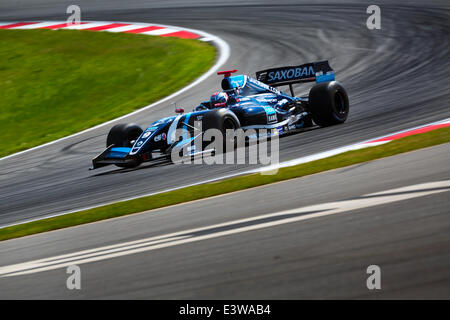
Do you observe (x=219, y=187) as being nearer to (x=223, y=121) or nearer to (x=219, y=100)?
(x=223, y=121)

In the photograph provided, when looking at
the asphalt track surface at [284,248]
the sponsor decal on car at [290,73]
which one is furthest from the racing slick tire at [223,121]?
the asphalt track surface at [284,248]

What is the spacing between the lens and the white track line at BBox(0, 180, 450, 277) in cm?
504

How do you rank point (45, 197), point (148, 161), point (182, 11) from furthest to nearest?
point (182, 11) < point (148, 161) < point (45, 197)

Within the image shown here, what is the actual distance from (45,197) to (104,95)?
26.0ft

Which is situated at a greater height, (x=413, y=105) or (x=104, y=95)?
(x=413, y=105)

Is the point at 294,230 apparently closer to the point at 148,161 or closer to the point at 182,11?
the point at 148,161

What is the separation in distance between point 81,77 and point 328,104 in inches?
366

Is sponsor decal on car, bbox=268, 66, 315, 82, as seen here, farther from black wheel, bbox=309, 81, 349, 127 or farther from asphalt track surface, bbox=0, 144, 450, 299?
asphalt track surface, bbox=0, 144, 450, 299

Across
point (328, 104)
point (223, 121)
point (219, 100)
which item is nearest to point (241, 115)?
point (219, 100)

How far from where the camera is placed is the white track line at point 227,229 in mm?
5039

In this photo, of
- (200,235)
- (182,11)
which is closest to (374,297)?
(200,235)

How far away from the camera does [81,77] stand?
1817 cm

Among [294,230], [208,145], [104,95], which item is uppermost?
[294,230]

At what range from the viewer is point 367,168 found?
6.43m
